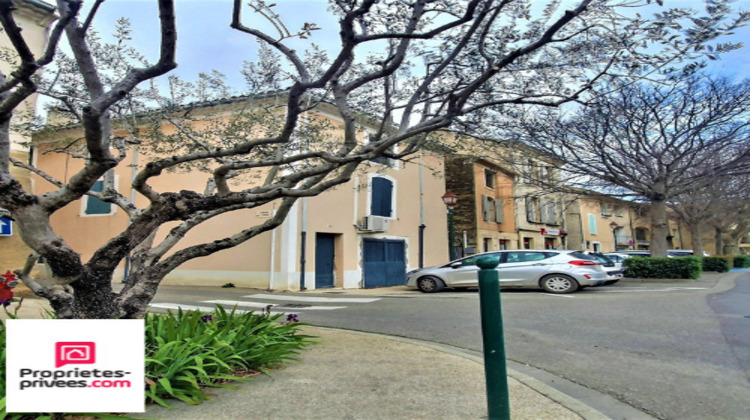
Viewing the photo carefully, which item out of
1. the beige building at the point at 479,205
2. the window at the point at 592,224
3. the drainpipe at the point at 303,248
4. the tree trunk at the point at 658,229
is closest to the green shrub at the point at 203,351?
the drainpipe at the point at 303,248

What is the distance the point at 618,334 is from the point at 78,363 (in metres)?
6.39

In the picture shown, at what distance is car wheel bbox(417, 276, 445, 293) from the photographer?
1301cm

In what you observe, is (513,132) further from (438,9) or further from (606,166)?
(606,166)

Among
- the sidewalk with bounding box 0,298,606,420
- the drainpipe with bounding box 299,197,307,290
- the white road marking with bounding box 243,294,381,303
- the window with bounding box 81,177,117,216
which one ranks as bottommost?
the sidewalk with bounding box 0,298,606,420

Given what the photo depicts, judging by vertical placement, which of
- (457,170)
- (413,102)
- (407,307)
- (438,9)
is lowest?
(407,307)

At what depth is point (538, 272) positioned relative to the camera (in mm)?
11688

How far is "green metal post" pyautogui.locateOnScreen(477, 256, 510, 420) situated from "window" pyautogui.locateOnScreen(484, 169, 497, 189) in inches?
929

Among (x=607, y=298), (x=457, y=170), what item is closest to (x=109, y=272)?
(x=607, y=298)

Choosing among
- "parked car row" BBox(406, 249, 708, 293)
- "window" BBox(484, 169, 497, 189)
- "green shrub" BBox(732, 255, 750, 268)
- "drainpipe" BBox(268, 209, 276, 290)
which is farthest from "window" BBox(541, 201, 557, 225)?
"drainpipe" BBox(268, 209, 276, 290)

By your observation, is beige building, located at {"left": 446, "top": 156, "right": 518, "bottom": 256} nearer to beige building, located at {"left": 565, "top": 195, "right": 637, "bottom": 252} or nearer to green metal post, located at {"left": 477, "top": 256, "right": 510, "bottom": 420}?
beige building, located at {"left": 565, "top": 195, "right": 637, "bottom": 252}

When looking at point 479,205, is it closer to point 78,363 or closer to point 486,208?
point 486,208

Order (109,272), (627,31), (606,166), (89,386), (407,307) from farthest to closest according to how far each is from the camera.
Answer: (606,166) → (407,307) → (627,31) → (109,272) → (89,386)

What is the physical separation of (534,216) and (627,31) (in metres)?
25.8

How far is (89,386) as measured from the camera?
2006 mm
